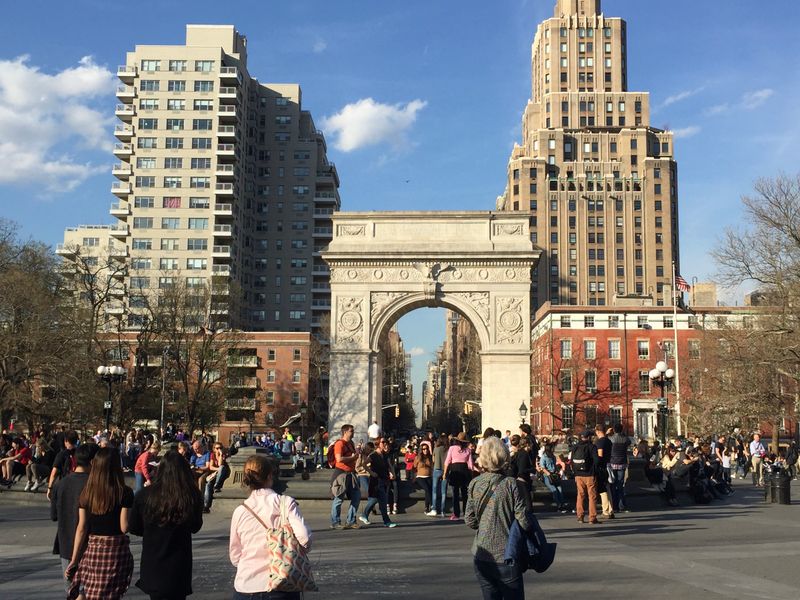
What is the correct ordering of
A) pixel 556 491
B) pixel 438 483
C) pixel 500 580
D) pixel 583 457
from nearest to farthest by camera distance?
pixel 500 580 → pixel 583 457 → pixel 438 483 → pixel 556 491

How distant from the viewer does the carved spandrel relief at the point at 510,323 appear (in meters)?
37.5

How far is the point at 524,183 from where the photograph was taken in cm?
10388

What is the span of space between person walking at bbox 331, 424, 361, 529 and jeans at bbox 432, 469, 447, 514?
2.81 metres

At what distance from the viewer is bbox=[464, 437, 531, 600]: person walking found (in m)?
6.31

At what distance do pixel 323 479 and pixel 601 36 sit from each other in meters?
101

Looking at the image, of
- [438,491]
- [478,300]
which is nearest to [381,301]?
[478,300]

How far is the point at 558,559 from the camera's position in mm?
11438

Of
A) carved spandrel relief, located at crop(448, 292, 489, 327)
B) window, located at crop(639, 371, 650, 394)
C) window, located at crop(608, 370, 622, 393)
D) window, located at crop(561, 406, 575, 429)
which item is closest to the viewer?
carved spandrel relief, located at crop(448, 292, 489, 327)

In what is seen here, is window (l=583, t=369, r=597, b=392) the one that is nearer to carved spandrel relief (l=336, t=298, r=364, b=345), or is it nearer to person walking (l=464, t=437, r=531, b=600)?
carved spandrel relief (l=336, t=298, r=364, b=345)

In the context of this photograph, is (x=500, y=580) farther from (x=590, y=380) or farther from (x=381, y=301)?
(x=590, y=380)

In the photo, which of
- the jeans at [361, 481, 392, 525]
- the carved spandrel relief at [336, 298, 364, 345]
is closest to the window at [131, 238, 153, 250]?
the carved spandrel relief at [336, 298, 364, 345]

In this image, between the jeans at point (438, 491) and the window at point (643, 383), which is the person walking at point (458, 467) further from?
the window at point (643, 383)

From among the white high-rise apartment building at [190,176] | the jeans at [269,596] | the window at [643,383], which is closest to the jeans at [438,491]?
the jeans at [269,596]

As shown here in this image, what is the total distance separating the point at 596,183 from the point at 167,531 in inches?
4048
